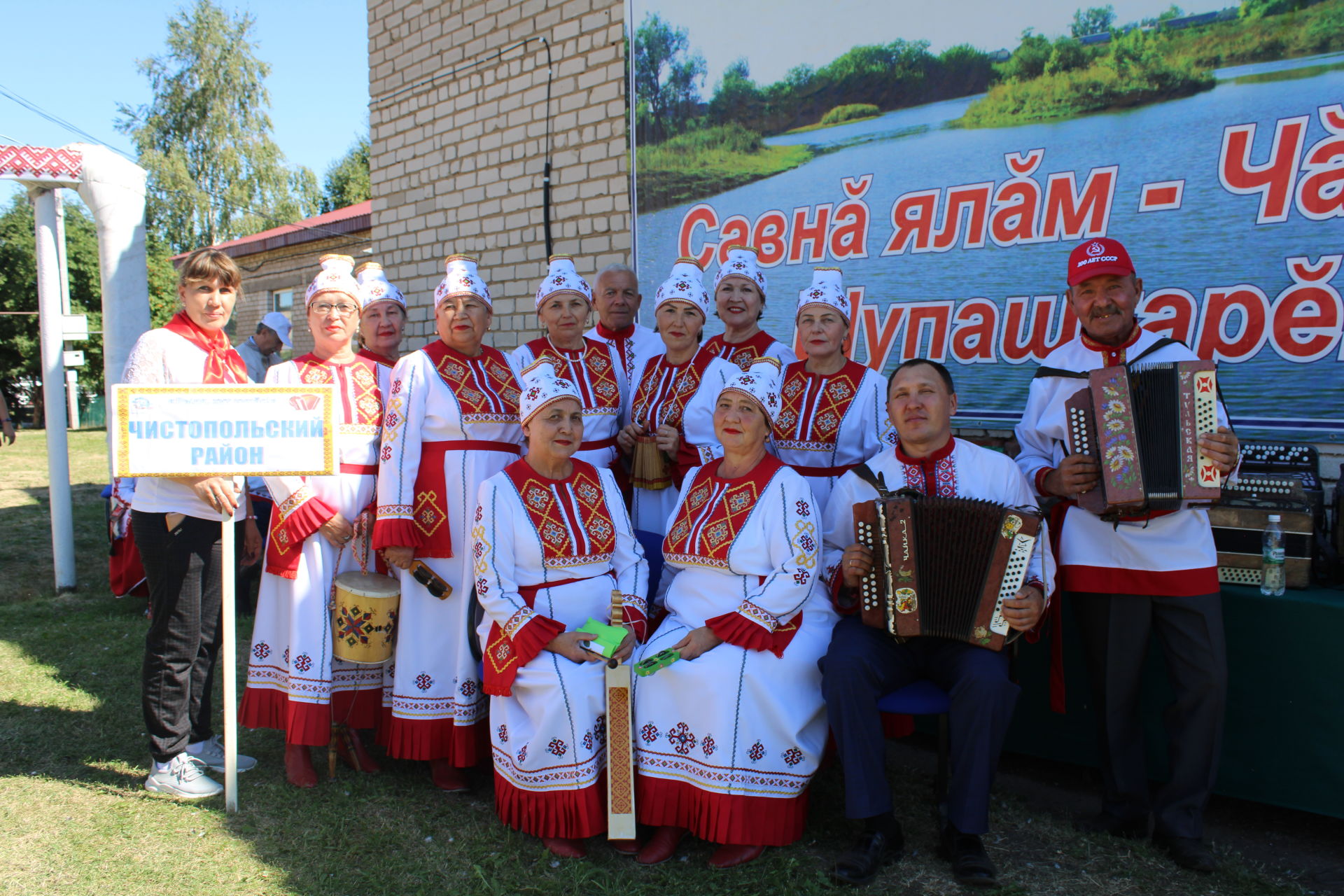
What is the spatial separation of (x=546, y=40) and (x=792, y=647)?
4798 mm

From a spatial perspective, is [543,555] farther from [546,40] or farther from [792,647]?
[546,40]

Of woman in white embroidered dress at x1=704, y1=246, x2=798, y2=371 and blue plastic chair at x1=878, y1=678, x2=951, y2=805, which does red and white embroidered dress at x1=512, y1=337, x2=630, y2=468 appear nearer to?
woman in white embroidered dress at x1=704, y1=246, x2=798, y2=371

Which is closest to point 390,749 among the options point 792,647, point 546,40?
point 792,647

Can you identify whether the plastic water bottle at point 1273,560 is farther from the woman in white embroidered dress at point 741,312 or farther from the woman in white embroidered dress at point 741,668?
the woman in white embroidered dress at point 741,312

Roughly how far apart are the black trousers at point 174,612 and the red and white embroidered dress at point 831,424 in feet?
7.54

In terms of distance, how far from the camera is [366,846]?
306 cm

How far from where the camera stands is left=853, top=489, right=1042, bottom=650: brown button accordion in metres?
2.81

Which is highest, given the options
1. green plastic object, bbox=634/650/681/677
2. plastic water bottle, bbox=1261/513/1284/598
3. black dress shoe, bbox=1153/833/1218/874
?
plastic water bottle, bbox=1261/513/1284/598

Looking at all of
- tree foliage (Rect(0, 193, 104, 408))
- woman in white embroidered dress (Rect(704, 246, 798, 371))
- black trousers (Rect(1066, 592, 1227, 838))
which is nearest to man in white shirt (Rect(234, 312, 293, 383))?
woman in white embroidered dress (Rect(704, 246, 798, 371))

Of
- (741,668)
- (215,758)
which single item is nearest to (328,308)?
(215,758)

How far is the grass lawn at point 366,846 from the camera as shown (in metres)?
2.79

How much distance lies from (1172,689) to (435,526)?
2.80 metres

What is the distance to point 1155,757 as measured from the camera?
10.9 ft

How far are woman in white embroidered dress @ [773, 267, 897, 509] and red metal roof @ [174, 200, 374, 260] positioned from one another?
12.6 metres
